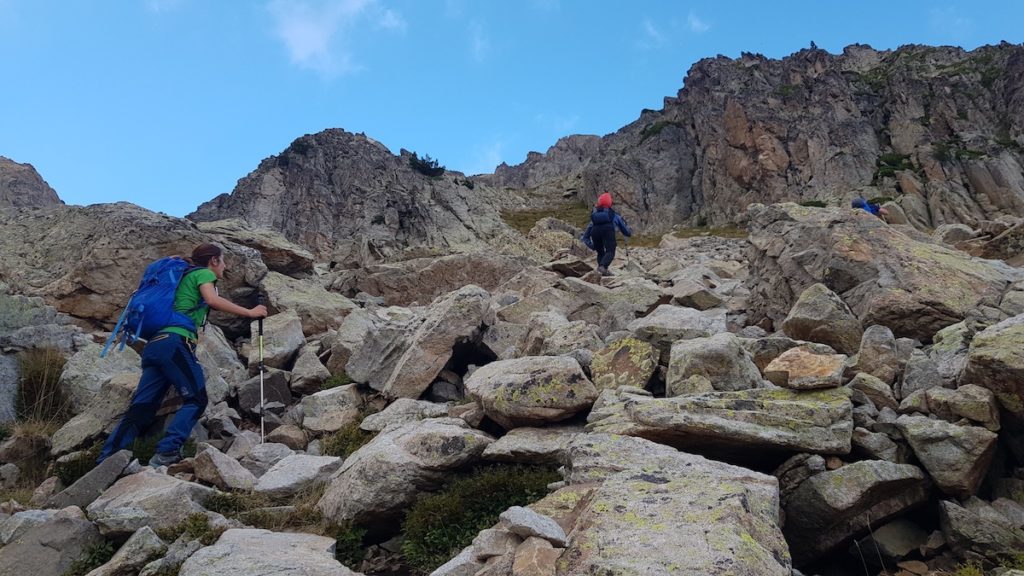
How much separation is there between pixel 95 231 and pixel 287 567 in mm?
14797

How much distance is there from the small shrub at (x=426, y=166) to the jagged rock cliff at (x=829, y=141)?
40017 millimetres

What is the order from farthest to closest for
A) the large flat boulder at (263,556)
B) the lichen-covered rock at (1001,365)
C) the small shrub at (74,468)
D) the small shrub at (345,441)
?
1. the small shrub at (345,441)
2. the small shrub at (74,468)
3. the lichen-covered rock at (1001,365)
4. the large flat boulder at (263,556)

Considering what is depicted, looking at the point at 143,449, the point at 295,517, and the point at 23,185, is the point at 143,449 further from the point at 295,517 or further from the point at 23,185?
the point at 23,185

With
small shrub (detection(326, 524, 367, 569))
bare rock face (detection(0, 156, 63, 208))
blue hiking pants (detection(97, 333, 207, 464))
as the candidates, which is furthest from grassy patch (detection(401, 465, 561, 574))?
bare rock face (detection(0, 156, 63, 208))

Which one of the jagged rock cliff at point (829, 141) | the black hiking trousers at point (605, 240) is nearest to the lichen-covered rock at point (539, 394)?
the black hiking trousers at point (605, 240)

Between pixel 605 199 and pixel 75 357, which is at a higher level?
pixel 605 199

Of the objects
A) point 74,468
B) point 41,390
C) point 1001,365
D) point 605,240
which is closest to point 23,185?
point 41,390

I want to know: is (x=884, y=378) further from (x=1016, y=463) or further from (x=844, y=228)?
(x=844, y=228)

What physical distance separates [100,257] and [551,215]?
100985 millimetres

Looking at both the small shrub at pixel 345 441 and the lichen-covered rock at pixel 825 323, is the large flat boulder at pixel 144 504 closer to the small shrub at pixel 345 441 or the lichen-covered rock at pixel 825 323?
the small shrub at pixel 345 441

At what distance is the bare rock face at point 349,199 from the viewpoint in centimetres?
7712

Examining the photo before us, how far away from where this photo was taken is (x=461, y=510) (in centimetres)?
634

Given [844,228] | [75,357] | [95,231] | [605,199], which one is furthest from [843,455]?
[95,231]

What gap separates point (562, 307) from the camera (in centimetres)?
1433
